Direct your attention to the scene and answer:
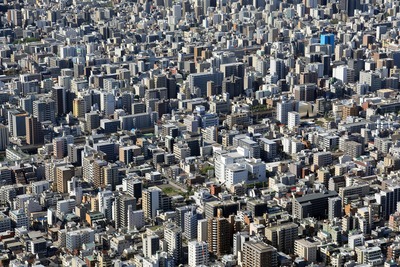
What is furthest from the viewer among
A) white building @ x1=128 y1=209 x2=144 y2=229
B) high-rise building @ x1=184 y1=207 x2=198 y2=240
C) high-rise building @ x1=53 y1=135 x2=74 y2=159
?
high-rise building @ x1=53 y1=135 x2=74 y2=159

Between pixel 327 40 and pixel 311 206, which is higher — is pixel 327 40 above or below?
above

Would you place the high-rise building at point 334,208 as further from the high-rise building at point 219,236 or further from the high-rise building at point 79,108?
the high-rise building at point 79,108

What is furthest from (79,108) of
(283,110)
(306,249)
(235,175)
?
(306,249)

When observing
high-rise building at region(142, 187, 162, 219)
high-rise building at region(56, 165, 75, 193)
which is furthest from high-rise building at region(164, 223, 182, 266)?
high-rise building at region(56, 165, 75, 193)

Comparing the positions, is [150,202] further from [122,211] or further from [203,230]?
[203,230]

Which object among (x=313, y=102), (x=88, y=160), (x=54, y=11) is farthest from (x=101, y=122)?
(x=54, y=11)

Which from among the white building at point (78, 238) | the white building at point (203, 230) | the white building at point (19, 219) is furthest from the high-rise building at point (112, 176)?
the white building at point (203, 230)

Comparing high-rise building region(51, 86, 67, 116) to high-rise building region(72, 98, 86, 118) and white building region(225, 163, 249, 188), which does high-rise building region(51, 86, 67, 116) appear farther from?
white building region(225, 163, 249, 188)
